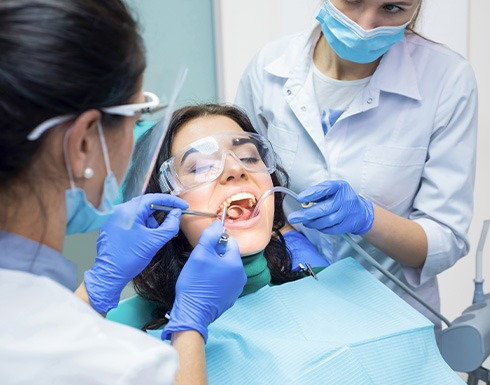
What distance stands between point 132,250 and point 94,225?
45 centimetres

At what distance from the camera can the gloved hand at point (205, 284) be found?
4.85 feet

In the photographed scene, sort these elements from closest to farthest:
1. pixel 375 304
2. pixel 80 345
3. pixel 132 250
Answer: pixel 80 345
pixel 132 250
pixel 375 304

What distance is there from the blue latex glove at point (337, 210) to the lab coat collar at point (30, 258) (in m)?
0.79

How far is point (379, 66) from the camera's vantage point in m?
1.90

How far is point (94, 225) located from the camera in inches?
43.2

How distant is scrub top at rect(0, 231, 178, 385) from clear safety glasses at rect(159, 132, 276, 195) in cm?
80

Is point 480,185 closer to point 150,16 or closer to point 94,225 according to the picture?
point 150,16

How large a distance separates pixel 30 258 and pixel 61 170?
6.0 inches

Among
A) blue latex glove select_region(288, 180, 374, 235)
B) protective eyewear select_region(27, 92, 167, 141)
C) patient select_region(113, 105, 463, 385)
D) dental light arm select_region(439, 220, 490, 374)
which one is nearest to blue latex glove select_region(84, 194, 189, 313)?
patient select_region(113, 105, 463, 385)

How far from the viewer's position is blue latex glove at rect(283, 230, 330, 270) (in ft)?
6.55

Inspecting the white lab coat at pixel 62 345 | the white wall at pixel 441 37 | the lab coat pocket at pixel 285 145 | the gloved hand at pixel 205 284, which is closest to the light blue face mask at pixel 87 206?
the white lab coat at pixel 62 345

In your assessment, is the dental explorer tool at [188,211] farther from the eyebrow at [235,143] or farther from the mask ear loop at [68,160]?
the mask ear loop at [68,160]

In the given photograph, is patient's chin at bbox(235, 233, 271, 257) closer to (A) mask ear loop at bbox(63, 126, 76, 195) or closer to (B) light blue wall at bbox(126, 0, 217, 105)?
(A) mask ear loop at bbox(63, 126, 76, 195)

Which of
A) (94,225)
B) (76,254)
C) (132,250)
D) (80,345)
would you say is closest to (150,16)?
(76,254)
